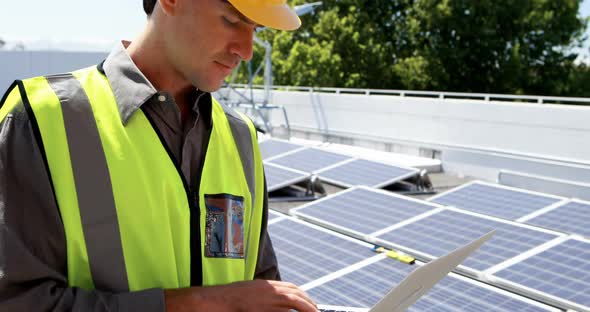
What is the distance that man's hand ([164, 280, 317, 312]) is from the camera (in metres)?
1.71

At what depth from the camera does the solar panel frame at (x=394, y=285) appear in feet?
13.7

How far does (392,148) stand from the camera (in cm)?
1402

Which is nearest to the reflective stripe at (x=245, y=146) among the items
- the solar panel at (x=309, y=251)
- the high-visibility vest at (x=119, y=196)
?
the high-visibility vest at (x=119, y=196)

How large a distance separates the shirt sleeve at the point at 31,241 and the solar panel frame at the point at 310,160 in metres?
8.42

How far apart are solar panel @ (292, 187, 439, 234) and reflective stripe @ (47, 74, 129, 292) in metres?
4.46

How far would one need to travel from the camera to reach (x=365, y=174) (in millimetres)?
9602

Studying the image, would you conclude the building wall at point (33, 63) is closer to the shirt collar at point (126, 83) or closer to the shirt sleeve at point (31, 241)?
the shirt collar at point (126, 83)

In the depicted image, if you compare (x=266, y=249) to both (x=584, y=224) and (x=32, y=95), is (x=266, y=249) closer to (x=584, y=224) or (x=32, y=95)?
(x=32, y=95)

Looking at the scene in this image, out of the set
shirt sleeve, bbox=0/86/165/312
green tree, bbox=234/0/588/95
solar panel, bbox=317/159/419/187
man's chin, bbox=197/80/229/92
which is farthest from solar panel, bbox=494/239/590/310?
green tree, bbox=234/0/588/95

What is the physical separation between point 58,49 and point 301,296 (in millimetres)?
36018

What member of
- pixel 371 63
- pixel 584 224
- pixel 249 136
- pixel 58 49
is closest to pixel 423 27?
pixel 371 63

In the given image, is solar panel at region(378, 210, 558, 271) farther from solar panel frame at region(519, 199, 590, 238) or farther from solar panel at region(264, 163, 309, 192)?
solar panel at region(264, 163, 309, 192)

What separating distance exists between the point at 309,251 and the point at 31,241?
391 cm

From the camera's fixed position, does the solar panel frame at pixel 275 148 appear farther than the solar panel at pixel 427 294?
Yes
